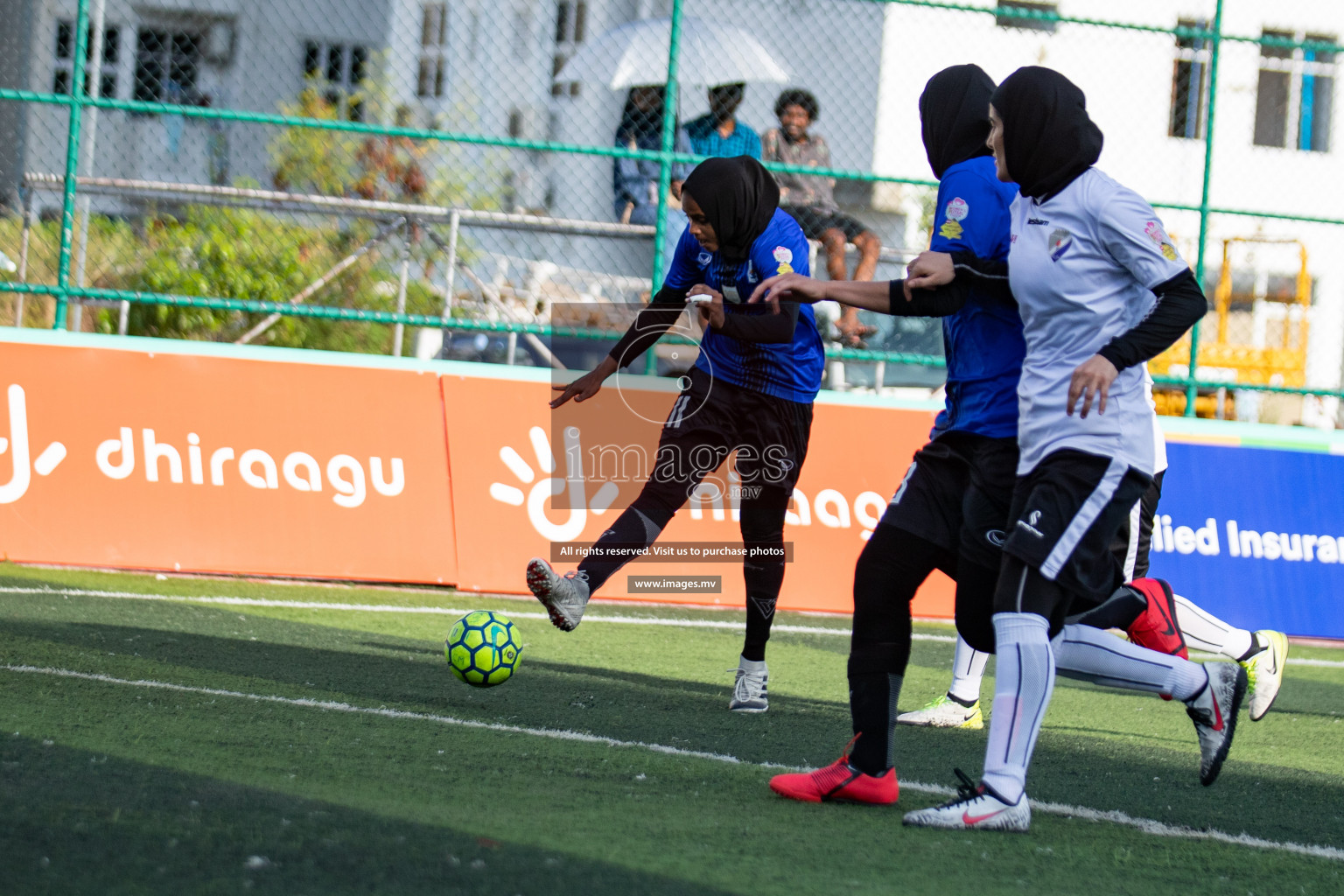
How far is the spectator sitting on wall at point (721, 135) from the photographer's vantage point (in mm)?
9570

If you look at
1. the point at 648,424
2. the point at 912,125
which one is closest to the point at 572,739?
the point at 648,424

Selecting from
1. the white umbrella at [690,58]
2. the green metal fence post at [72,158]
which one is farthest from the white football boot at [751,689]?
the white umbrella at [690,58]

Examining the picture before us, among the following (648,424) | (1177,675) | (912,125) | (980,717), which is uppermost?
(912,125)

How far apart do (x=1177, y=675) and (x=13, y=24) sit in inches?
701

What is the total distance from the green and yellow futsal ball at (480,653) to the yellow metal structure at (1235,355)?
7434 millimetres

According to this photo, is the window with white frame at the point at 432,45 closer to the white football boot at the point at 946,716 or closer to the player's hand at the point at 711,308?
the player's hand at the point at 711,308

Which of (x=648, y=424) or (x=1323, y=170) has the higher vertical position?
(x=1323, y=170)

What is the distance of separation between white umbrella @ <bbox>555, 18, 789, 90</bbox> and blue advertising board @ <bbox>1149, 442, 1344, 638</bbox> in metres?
4.63

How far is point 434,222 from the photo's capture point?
9828 mm

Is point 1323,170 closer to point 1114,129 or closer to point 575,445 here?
point 1114,129

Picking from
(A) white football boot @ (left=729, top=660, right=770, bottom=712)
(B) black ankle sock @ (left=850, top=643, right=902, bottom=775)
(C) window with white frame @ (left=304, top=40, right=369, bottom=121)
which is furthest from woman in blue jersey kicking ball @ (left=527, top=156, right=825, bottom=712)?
(C) window with white frame @ (left=304, top=40, right=369, bottom=121)

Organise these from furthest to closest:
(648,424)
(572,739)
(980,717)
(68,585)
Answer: (648,424)
(68,585)
(980,717)
(572,739)

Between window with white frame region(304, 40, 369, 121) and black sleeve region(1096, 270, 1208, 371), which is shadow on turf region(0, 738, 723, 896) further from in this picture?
window with white frame region(304, 40, 369, 121)

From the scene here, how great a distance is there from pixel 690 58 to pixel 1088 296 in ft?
26.4
